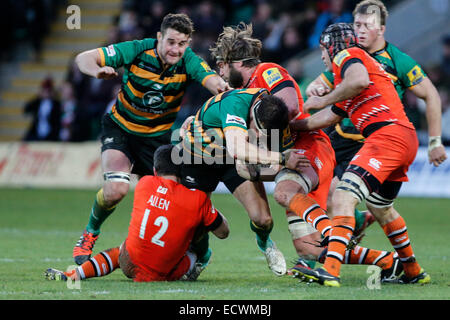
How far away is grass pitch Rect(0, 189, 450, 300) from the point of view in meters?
5.63

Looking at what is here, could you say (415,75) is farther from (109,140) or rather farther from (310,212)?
(109,140)

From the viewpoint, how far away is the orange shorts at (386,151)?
6.06 m

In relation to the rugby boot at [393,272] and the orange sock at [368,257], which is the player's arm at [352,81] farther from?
the rugby boot at [393,272]

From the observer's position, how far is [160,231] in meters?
6.25

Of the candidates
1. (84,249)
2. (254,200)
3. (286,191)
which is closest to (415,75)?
(286,191)

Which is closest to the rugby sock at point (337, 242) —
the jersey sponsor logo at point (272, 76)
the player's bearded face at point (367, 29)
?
the jersey sponsor logo at point (272, 76)

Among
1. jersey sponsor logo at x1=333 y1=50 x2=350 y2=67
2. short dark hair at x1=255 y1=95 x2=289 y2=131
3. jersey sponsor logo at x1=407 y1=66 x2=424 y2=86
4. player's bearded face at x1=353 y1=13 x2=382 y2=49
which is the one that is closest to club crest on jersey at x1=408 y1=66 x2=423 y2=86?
jersey sponsor logo at x1=407 y1=66 x2=424 y2=86

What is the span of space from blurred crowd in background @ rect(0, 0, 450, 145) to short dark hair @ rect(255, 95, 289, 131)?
10.5 m

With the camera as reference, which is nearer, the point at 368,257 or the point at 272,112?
the point at 272,112

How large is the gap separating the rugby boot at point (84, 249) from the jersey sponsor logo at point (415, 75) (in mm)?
3474

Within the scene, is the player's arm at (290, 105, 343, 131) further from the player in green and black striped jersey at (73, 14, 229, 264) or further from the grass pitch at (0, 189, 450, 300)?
the grass pitch at (0, 189, 450, 300)

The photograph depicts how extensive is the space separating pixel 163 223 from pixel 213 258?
87.7 inches
